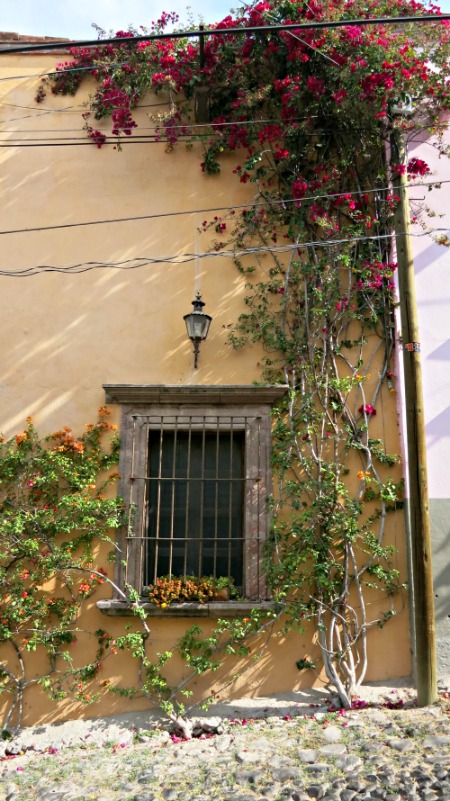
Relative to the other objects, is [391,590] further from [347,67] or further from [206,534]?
[347,67]

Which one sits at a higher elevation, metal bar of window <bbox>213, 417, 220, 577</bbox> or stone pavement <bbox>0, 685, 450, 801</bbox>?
metal bar of window <bbox>213, 417, 220, 577</bbox>

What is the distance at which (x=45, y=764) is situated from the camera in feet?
15.5

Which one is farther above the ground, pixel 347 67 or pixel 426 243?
pixel 347 67

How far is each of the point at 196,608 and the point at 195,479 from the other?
1.06 m

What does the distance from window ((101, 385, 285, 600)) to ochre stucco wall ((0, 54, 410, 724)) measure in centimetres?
21

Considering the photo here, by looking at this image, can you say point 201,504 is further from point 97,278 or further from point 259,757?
point 97,278

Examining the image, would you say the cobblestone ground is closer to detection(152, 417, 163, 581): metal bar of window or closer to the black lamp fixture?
detection(152, 417, 163, 581): metal bar of window

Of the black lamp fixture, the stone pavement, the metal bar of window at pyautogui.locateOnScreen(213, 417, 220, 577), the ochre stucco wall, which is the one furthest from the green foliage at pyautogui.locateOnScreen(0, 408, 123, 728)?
the black lamp fixture

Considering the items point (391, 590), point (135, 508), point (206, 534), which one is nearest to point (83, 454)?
point (135, 508)

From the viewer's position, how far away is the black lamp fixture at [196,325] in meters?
5.95

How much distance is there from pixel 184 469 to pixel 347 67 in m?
3.81

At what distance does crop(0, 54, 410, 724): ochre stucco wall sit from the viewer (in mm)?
6070

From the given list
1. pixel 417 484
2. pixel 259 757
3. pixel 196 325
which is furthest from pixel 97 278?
pixel 259 757

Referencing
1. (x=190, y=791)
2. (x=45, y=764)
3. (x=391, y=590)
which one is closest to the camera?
(x=190, y=791)
